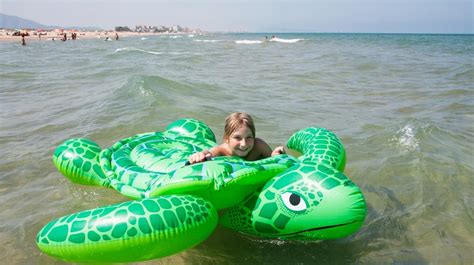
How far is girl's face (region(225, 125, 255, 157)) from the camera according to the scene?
3279 mm

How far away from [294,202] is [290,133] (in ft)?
11.4

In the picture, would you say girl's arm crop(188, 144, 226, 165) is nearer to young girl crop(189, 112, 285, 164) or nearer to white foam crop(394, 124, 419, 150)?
young girl crop(189, 112, 285, 164)

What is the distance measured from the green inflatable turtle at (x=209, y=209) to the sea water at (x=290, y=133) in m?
0.34

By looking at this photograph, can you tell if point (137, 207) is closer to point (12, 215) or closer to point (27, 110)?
point (12, 215)

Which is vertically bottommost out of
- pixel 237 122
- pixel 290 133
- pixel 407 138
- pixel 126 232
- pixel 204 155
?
pixel 290 133

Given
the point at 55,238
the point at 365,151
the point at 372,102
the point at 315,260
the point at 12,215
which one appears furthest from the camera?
the point at 372,102

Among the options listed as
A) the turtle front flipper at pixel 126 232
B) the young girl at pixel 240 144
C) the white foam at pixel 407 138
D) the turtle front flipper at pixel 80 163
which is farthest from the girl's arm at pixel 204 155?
the white foam at pixel 407 138

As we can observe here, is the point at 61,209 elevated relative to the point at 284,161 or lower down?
lower down

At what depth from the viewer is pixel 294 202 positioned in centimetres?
279

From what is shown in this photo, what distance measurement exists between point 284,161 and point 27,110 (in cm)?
639

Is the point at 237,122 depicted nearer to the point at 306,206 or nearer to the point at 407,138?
the point at 306,206

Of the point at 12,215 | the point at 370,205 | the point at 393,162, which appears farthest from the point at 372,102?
the point at 12,215

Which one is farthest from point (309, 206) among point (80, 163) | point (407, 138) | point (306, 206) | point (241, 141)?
point (407, 138)

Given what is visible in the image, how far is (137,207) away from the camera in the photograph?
8.53 ft
